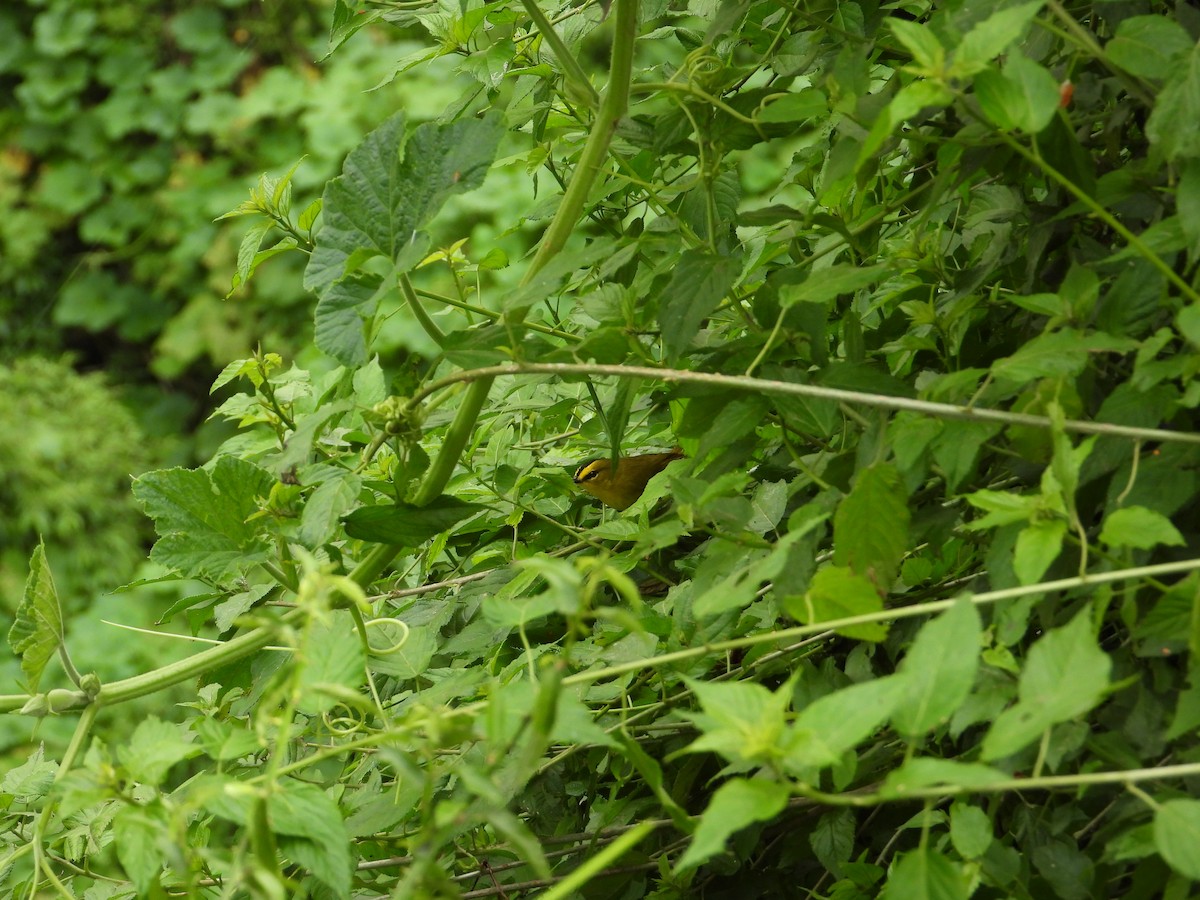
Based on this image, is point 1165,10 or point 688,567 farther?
point 688,567

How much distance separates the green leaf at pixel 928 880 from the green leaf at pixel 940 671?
62 mm

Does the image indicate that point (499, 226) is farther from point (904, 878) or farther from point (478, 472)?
point (904, 878)

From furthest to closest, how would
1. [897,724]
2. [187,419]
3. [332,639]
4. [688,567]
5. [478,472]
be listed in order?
[187,419] → [478,472] → [688,567] → [332,639] → [897,724]

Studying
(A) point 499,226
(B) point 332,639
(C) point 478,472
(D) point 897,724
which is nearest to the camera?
(D) point 897,724

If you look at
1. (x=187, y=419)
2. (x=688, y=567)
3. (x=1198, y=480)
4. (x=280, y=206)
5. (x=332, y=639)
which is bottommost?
(x=187, y=419)

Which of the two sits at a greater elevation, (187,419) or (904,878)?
(904,878)

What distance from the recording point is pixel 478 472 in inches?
40.7

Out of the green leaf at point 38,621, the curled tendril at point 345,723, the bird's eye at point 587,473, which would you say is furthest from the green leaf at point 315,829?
the bird's eye at point 587,473

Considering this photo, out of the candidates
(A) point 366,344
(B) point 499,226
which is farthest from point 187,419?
(A) point 366,344

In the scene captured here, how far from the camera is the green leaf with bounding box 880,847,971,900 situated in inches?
19.9

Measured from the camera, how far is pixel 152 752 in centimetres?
62

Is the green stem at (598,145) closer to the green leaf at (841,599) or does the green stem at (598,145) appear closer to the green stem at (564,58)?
the green stem at (564,58)

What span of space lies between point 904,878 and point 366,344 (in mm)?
408

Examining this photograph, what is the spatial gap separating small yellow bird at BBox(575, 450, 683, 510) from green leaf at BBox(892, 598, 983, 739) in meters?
0.57
